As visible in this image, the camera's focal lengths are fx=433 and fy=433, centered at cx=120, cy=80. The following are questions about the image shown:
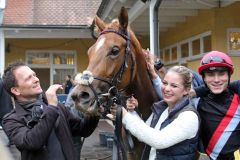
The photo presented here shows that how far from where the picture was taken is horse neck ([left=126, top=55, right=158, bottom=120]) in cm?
352

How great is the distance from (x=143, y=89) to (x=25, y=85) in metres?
1.14

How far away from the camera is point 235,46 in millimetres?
9406

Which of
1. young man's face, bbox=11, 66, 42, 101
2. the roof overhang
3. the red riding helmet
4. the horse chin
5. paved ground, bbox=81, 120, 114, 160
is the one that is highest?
the roof overhang

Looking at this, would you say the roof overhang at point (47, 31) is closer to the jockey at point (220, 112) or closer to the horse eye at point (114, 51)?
the horse eye at point (114, 51)

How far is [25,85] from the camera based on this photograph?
A: 108 inches

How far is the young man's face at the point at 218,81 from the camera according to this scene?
9.02ft

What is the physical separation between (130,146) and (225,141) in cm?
97

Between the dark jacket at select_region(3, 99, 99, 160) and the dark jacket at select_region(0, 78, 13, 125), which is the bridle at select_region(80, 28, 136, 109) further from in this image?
the dark jacket at select_region(0, 78, 13, 125)

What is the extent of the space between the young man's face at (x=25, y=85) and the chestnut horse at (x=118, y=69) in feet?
0.87

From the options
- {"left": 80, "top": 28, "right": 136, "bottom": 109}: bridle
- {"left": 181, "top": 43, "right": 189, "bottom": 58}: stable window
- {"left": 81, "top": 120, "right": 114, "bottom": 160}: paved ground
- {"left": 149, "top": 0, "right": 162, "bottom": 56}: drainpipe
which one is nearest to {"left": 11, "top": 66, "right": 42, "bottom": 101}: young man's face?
{"left": 80, "top": 28, "right": 136, "bottom": 109}: bridle

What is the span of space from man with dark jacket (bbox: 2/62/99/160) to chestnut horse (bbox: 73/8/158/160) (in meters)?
0.23

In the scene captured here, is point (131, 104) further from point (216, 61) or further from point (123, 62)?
point (216, 61)

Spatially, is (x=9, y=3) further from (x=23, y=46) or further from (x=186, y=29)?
(x=186, y=29)

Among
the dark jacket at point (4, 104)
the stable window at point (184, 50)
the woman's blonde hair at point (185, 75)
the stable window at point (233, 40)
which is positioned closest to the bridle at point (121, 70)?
the woman's blonde hair at point (185, 75)
